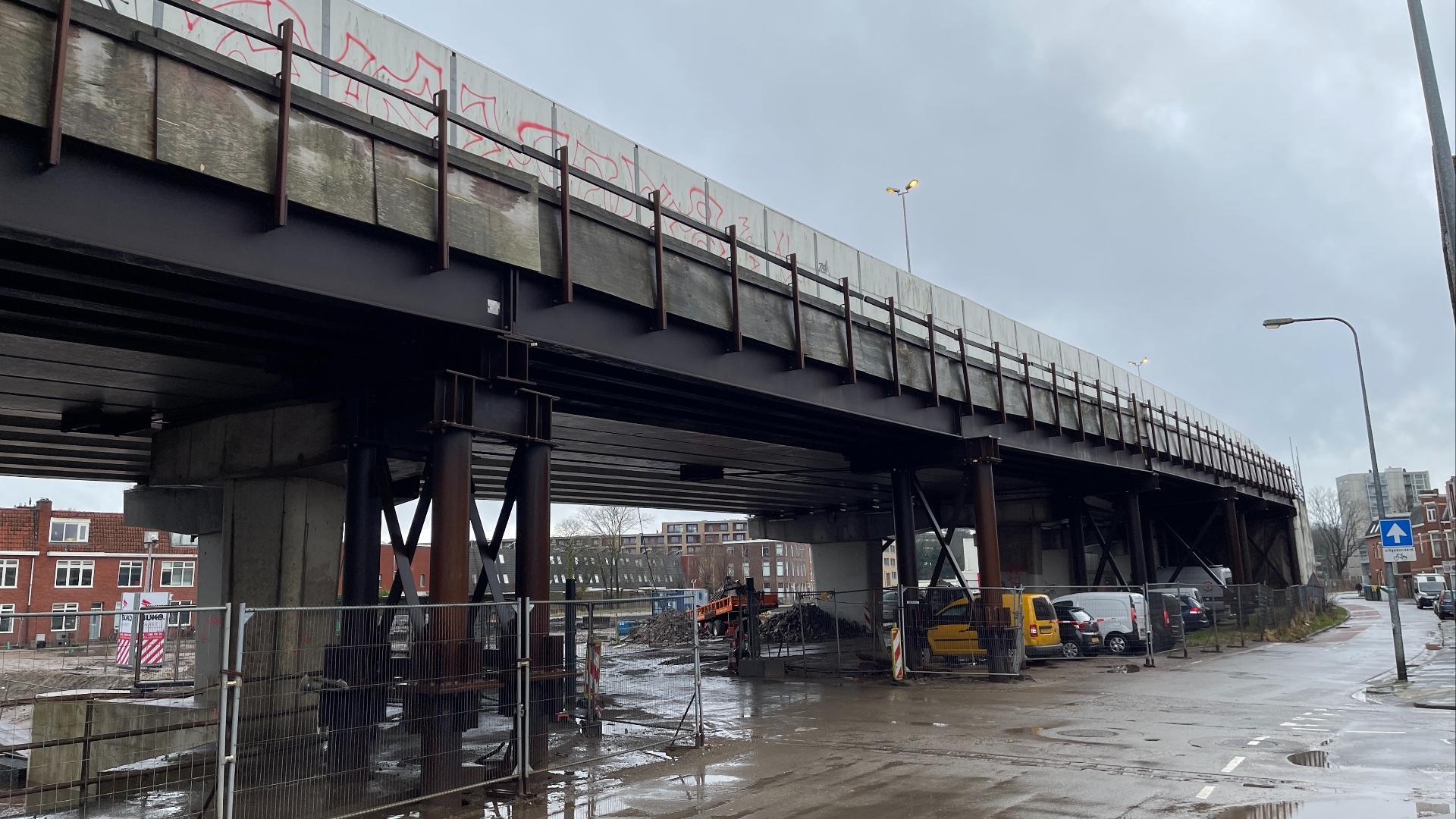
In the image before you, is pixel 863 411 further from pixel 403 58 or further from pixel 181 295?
pixel 181 295

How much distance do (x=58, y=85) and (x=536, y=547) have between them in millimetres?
6904

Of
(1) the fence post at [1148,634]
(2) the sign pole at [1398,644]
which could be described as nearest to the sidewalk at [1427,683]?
(2) the sign pole at [1398,644]

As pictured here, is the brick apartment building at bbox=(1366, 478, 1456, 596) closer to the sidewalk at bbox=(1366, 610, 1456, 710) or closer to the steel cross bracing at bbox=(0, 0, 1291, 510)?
the sidewalk at bbox=(1366, 610, 1456, 710)

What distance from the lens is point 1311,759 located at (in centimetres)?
1084

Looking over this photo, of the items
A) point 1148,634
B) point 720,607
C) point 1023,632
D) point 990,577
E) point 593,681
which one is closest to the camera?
point 593,681

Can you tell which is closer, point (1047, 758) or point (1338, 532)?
point (1047, 758)

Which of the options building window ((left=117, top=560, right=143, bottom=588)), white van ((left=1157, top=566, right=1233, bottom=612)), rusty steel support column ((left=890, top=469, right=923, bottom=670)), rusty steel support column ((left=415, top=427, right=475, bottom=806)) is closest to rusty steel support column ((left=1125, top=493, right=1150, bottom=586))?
white van ((left=1157, top=566, right=1233, bottom=612))

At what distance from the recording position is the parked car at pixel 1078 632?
88.0 ft

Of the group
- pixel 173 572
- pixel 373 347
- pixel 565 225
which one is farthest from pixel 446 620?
pixel 173 572

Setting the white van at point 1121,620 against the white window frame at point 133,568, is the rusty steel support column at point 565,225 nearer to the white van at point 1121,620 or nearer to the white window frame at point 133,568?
the white van at point 1121,620

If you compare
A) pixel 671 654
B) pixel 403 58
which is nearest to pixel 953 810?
pixel 403 58

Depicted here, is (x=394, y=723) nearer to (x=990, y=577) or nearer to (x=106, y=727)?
(x=106, y=727)

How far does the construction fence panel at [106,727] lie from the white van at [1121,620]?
2210 centimetres

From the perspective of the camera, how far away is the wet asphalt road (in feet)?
29.2
